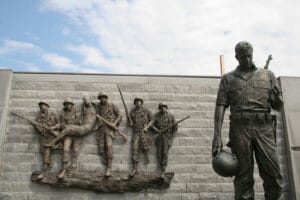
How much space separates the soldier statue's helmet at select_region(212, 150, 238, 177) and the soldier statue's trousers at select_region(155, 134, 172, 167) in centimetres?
366

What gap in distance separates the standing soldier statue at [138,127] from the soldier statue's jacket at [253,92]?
3483 millimetres

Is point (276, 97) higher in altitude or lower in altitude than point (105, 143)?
higher

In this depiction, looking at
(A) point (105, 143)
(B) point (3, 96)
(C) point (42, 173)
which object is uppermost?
(B) point (3, 96)

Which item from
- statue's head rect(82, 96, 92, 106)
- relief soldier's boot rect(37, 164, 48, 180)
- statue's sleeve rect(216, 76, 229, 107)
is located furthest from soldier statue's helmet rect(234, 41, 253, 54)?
relief soldier's boot rect(37, 164, 48, 180)

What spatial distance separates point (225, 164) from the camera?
4.29 meters

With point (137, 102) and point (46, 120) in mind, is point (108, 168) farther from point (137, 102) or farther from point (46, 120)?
point (46, 120)

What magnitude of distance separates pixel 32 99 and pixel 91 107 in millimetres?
1305

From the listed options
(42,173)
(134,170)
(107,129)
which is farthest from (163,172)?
(42,173)

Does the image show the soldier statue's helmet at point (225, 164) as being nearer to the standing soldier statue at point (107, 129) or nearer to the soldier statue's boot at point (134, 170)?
the soldier statue's boot at point (134, 170)

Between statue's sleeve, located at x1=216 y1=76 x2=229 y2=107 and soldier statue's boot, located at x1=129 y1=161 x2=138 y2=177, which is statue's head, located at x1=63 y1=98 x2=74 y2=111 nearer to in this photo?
soldier statue's boot, located at x1=129 y1=161 x2=138 y2=177

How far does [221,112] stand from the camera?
4770mm

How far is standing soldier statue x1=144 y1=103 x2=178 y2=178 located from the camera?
799 centimetres

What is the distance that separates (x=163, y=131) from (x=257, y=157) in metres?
3.76

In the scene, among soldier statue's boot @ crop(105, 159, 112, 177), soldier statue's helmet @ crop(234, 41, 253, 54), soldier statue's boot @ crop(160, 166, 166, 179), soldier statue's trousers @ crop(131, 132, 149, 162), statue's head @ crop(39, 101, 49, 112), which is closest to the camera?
soldier statue's helmet @ crop(234, 41, 253, 54)
